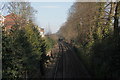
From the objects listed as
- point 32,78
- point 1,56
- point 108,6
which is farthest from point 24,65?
point 108,6

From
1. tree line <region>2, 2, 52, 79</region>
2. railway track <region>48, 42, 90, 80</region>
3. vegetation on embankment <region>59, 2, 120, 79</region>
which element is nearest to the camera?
vegetation on embankment <region>59, 2, 120, 79</region>

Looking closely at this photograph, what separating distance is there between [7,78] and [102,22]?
10.4 metres

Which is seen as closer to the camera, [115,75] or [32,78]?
[115,75]

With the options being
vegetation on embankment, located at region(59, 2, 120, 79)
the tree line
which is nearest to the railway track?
vegetation on embankment, located at region(59, 2, 120, 79)

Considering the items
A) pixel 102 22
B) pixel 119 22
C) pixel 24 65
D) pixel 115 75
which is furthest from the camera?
pixel 102 22

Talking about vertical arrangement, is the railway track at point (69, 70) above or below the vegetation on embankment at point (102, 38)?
below

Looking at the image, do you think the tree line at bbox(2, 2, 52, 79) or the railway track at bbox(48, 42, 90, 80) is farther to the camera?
the railway track at bbox(48, 42, 90, 80)

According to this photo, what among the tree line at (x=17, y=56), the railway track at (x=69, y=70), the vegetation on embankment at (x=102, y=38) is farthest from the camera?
the railway track at (x=69, y=70)

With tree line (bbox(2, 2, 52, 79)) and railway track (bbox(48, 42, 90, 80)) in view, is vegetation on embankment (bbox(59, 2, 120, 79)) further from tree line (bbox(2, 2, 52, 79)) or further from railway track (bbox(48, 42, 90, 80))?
tree line (bbox(2, 2, 52, 79))

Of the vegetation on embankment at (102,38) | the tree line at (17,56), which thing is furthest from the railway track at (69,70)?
the tree line at (17,56)

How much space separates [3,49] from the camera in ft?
35.5

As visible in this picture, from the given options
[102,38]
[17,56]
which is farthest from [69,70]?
[17,56]

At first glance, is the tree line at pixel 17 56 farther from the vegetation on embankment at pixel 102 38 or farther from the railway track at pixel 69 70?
the vegetation on embankment at pixel 102 38

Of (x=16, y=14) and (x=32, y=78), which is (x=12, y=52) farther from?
(x=16, y=14)
